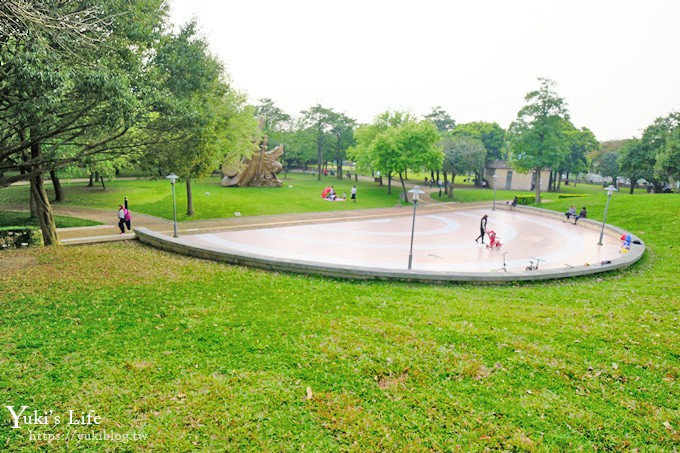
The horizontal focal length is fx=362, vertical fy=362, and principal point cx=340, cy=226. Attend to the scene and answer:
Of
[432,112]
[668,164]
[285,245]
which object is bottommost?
[285,245]

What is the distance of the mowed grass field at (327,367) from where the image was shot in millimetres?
4891

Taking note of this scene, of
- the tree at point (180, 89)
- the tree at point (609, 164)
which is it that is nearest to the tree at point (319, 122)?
the tree at point (180, 89)

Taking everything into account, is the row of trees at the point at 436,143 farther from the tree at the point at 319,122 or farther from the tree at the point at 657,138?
the tree at the point at 657,138

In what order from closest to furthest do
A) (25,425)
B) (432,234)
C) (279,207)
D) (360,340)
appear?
(25,425)
(360,340)
(432,234)
(279,207)

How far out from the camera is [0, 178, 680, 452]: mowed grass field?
4891 mm

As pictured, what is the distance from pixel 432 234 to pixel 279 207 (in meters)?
14.3

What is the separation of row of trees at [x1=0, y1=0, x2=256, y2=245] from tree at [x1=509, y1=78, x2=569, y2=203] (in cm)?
3536

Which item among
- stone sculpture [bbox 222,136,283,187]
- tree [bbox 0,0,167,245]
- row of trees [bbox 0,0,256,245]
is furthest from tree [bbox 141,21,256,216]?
stone sculpture [bbox 222,136,283,187]

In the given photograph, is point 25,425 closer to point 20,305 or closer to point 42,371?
point 42,371

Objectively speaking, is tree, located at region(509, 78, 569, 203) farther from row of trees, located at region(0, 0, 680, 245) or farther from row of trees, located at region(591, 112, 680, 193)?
row of trees, located at region(0, 0, 680, 245)

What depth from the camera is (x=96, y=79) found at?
9125 millimetres

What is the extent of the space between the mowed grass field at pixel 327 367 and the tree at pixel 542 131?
31808 mm

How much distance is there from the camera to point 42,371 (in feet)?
19.7

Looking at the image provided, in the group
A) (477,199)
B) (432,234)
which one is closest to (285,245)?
(432,234)
